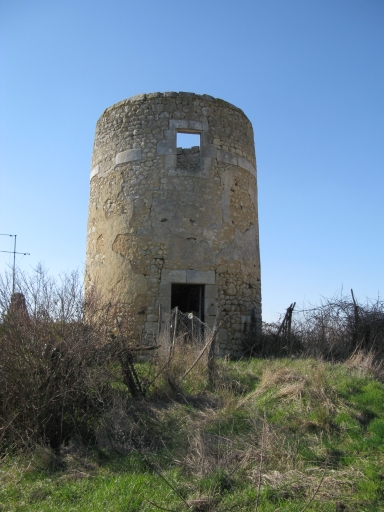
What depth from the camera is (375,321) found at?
9.79 meters

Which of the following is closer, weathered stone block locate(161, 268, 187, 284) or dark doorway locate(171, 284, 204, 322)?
weathered stone block locate(161, 268, 187, 284)

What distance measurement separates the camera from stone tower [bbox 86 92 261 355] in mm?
10242

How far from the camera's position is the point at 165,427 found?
20.1 ft

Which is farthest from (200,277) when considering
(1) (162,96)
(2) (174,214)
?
(1) (162,96)

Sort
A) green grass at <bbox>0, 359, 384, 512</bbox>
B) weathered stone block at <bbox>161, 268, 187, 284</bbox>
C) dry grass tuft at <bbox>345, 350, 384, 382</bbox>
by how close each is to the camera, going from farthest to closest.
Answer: weathered stone block at <bbox>161, 268, 187, 284</bbox> → dry grass tuft at <bbox>345, 350, 384, 382</bbox> → green grass at <bbox>0, 359, 384, 512</bbox>

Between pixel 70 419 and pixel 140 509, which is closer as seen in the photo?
pixel 140 509

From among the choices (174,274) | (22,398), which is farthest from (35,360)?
(174,274)

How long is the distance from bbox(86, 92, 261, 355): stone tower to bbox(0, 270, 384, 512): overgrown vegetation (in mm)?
2399

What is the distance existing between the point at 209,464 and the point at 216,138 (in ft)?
25.2

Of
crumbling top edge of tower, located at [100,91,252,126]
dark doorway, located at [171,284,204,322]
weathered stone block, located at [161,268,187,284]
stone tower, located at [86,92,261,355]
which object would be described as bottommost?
dark doorway, located at [171,284,204,322]

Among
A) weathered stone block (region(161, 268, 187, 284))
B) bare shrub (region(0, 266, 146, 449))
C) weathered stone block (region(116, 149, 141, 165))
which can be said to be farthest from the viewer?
weathered stone block (region(116, 149, 141, 165))

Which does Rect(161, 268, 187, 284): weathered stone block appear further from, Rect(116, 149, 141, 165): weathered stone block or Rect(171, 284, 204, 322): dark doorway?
Rect(116, 149, 141, 165): weathered stone block

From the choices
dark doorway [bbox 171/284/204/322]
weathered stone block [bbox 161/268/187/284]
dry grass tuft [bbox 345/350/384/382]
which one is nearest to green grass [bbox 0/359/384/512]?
dry grass tuft [bbox 345/350/384/382]

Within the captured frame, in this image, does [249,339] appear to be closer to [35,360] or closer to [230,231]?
[230,231]
